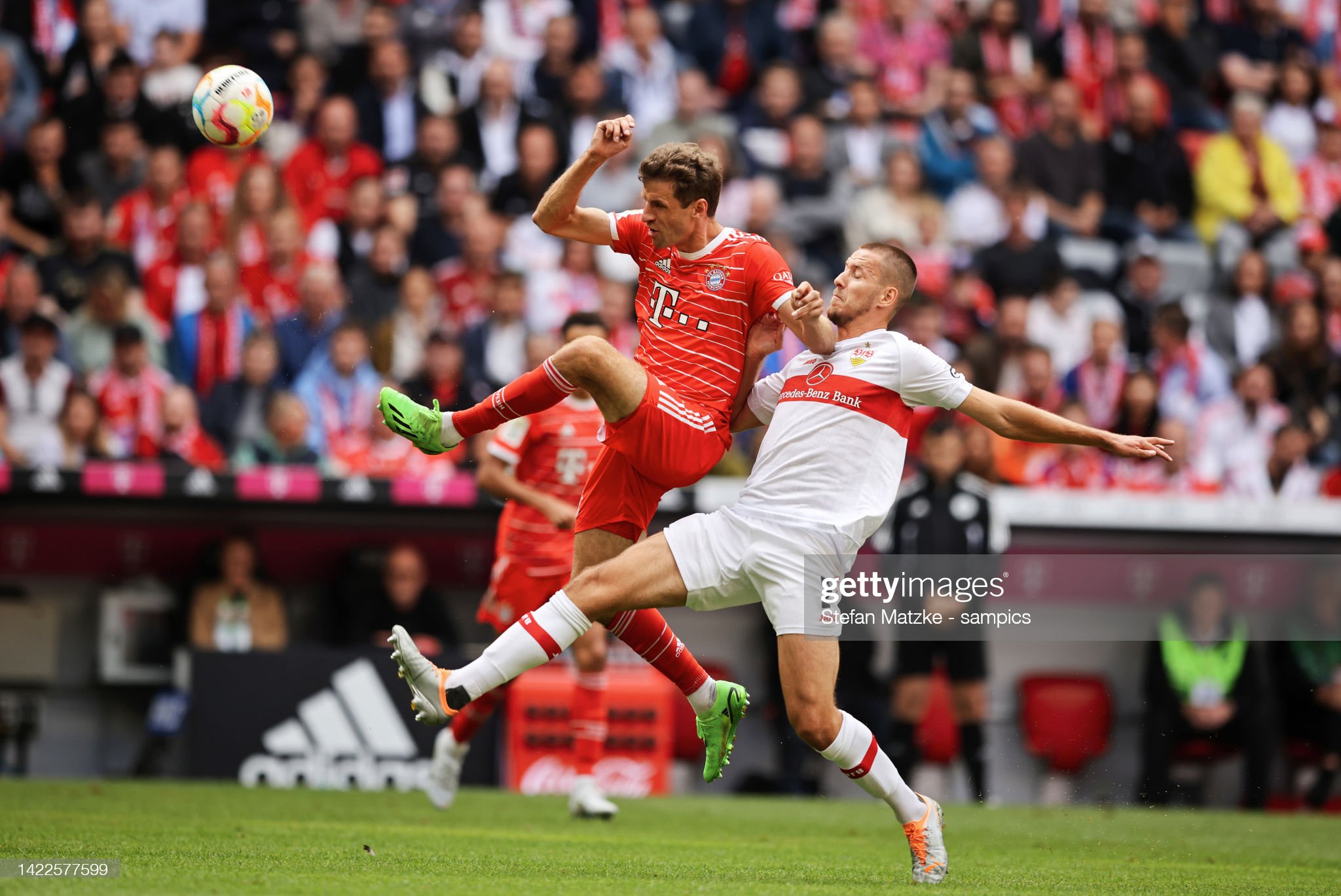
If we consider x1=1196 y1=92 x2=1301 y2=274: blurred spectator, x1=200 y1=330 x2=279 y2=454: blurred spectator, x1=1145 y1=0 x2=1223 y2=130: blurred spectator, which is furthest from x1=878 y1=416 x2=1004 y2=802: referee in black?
x1=1145 y1=0 x2=1223 y2=130: blurred spectator

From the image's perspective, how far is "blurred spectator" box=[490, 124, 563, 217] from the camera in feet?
45.2

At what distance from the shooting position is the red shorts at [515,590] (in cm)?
891

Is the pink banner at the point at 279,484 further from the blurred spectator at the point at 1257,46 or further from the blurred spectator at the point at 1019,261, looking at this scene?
the blurred spectator at the point at 1257,46

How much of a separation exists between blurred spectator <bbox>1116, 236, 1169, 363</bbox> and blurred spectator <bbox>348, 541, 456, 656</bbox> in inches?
271

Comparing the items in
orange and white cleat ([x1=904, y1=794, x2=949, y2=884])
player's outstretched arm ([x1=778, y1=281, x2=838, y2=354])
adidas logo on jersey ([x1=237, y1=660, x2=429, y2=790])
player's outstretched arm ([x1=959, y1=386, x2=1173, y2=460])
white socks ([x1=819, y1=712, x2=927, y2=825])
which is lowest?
adidas logo on jersey ([x1=237, y1=660, x2=429, y2=790])

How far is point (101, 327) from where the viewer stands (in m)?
11.7

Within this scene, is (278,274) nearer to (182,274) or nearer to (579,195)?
(182,274)

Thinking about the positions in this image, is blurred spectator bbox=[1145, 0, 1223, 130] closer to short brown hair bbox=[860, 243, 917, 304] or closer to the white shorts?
short brown hair bbox=[860, 243, 917, 304]

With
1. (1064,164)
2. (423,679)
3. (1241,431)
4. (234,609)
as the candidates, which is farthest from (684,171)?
(1064,164)

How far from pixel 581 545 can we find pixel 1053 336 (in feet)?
27.0

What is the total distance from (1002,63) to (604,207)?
5504mm

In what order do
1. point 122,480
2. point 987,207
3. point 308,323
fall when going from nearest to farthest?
point 122,480 → point 308,323 → point 987,207

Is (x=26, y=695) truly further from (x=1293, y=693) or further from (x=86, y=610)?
(x=1293, y=693)

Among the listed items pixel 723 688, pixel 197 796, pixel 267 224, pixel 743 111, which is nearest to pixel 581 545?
pixel 723 688
